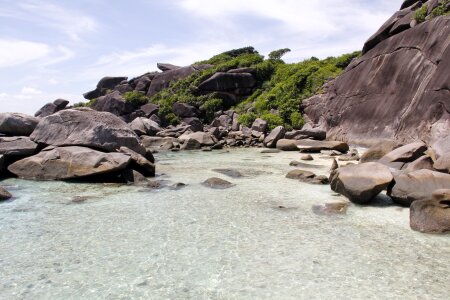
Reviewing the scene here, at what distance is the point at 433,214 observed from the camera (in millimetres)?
9125

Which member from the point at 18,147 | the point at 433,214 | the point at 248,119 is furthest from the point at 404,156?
the point at 248,119

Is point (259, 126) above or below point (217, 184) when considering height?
above

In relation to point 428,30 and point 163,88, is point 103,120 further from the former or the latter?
point 163,88

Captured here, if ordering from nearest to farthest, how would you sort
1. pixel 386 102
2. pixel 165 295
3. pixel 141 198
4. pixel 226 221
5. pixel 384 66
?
pixel 165 295
pixel 226 221
pixel 141 198
pixel 386 102
pixel 384 66

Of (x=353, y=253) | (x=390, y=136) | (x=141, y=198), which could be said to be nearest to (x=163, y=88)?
(x=390, y=136)

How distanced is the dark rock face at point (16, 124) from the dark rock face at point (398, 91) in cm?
1859

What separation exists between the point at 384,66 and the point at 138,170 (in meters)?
17.4

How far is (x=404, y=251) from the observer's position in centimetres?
800

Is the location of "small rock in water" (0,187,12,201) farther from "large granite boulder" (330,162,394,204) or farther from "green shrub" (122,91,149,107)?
"green shrub" (122,91,149,107)

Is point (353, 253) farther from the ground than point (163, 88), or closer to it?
closer to it

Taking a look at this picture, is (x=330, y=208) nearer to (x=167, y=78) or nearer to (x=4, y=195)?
(x=4, y=195)

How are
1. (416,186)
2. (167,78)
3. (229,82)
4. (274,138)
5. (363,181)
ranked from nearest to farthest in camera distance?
1. (416,186)
2. (363,181)
3. (274,138)
4. (229,82)
5. (167,78)

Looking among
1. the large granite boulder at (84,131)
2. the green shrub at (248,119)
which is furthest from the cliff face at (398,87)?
the large granite boulder at (84,131)

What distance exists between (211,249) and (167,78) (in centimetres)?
4541
